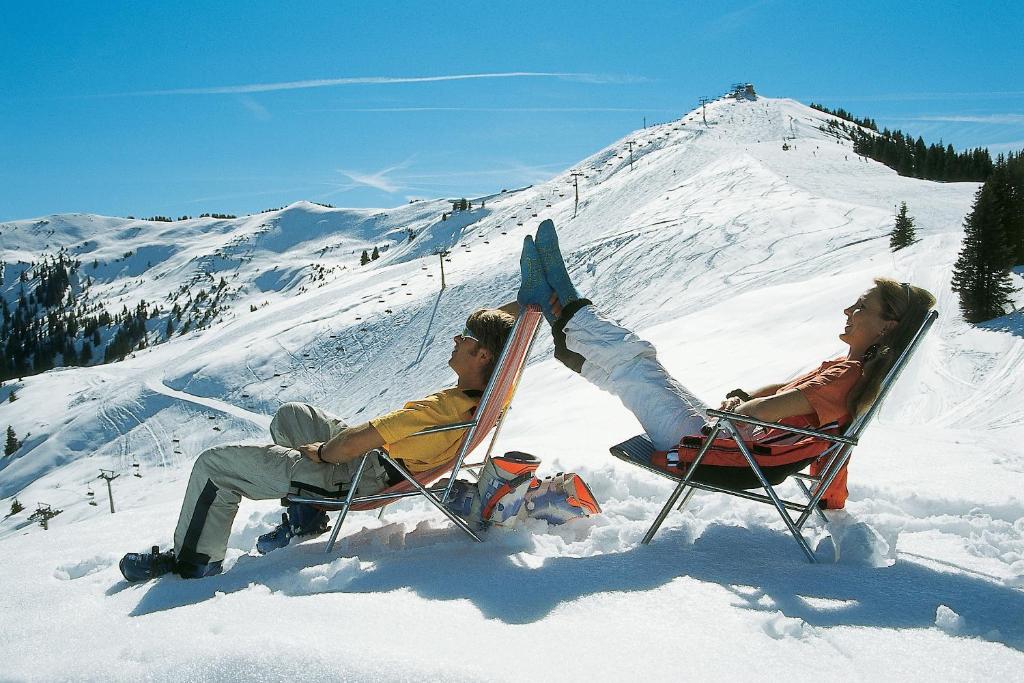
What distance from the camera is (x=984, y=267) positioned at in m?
11.9

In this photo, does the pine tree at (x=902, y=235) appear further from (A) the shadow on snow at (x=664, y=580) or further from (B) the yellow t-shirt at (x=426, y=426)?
(B) the yellow t-shirt at (x=426, y=426)

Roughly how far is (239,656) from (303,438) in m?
2.02

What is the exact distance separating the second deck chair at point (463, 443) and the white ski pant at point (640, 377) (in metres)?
0.29

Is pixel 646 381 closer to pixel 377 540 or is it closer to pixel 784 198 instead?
pixel 377 540

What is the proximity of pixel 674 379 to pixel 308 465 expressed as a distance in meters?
1.92

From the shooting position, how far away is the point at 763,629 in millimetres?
2396

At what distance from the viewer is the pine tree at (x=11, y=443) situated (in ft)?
137

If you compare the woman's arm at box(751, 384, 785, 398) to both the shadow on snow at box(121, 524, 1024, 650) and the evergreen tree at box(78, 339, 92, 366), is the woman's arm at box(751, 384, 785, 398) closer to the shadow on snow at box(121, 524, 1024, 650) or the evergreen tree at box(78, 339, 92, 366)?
the shadow on snow at box(121, 524, 1024, 650)

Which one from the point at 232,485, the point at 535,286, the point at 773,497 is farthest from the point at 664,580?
the point at 232,485

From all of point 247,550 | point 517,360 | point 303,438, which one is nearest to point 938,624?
point 517,360

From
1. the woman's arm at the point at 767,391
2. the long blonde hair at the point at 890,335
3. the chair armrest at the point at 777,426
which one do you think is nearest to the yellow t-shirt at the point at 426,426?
the chair armrest at the point at 777,426

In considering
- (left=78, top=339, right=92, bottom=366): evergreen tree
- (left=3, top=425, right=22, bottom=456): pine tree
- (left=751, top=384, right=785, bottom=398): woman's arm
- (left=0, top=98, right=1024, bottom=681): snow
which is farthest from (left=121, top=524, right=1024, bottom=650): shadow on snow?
(left=78, top=339, right=92, bottom=366): evergreen tree

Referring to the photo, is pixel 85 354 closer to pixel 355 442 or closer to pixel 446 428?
pixel 355 442

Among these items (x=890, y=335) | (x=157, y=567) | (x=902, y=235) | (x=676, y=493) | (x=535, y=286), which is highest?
(x=902, y=235)
